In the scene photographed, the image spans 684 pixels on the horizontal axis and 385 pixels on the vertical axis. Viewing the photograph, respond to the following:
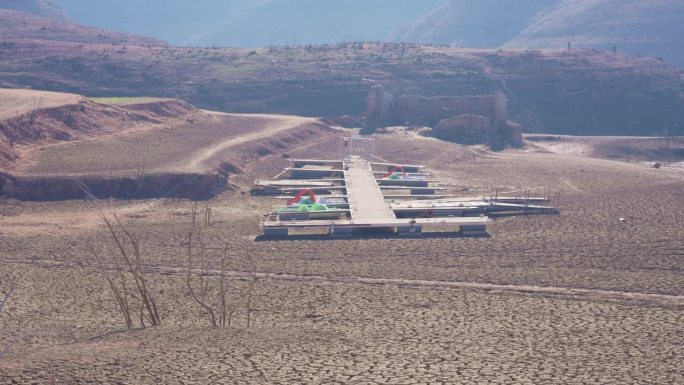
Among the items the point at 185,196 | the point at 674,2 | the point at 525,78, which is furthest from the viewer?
the point at 674,2

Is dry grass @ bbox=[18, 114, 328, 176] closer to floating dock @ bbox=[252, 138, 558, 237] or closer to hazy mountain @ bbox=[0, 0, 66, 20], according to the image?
floating dock @ bbox=[252, 138, 558, 237]

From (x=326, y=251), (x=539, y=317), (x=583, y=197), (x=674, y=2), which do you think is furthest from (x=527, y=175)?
(x=674, y=2)

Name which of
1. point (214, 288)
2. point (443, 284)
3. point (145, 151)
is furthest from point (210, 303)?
point (145, 151)

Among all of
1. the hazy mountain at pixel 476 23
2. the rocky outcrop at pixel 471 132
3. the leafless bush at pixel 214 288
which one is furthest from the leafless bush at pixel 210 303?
the hazy mountain at pixel 476 23

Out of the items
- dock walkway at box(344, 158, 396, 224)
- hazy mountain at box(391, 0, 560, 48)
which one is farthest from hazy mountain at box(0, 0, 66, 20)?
dock walkway at box(344, 158, 396, 224)

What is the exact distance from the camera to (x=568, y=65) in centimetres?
6206

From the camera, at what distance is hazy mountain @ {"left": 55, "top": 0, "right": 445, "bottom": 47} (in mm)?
123938

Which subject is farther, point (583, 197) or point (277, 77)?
point (277, 77)

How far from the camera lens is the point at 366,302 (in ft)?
48.3

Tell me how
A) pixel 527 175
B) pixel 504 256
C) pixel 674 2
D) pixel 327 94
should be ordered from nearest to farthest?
pixel 504 256
pixel 527 175
pixel 327 94
pixel 674 2

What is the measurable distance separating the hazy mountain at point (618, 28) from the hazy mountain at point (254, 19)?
27.9 metres

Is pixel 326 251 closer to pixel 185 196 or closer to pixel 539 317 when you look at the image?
pixel 539 317

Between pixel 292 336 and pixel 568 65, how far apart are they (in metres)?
53.3

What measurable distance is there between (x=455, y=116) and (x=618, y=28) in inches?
2341
